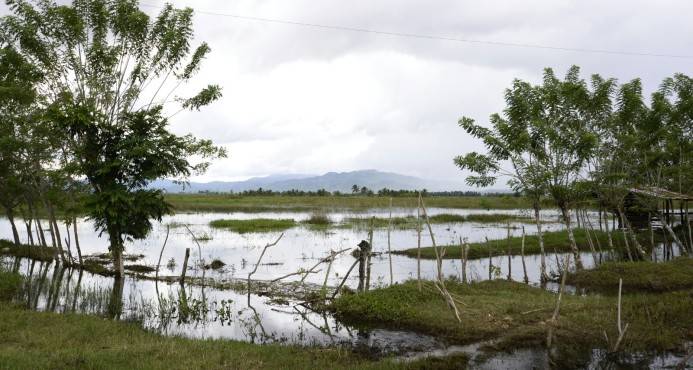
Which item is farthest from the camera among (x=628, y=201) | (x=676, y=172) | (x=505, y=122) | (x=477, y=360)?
(x=628, y=201)

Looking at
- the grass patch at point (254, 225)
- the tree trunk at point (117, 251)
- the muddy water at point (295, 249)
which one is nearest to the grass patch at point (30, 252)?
the muddy water at point (295, 249)

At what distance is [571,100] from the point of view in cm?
2114

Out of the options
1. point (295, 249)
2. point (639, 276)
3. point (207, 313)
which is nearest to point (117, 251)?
point (207, 313)

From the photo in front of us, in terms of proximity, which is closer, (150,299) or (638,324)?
(638,324)

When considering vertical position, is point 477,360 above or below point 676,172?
below

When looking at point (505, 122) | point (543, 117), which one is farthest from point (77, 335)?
point (543, 117)

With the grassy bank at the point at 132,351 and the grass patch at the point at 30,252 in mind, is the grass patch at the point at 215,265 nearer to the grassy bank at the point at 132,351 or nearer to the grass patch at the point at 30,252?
the grass patch at the point at 30,252

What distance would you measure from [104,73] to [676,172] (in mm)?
27100

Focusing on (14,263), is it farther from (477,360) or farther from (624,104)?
(624,104)

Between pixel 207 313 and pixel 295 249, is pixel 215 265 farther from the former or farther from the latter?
pixel 207 313

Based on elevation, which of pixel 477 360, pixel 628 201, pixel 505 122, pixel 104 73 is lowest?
pixel 477 360

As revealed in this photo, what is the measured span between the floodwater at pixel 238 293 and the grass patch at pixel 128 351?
5.26ft

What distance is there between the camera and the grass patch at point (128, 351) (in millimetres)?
9766

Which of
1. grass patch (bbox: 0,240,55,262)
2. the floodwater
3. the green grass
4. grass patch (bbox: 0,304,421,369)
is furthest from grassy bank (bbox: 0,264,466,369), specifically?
the green grass
